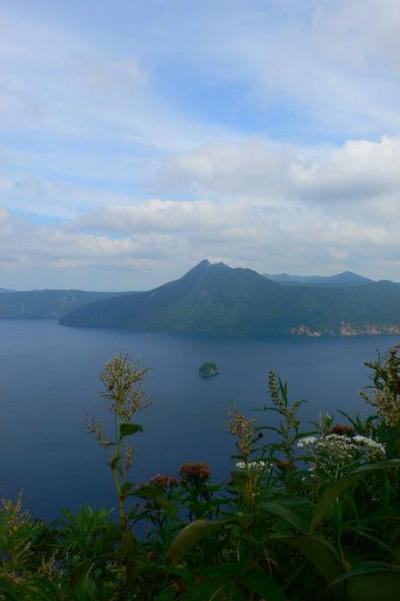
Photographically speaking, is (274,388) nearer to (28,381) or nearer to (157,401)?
(157,401)

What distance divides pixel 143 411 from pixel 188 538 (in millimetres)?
105487

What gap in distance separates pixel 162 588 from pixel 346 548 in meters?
0.83

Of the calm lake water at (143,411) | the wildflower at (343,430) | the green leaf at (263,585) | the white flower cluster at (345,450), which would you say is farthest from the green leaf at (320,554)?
the calm lake water at (143,411)

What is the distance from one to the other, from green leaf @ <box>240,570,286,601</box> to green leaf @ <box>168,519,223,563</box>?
0.25 metres

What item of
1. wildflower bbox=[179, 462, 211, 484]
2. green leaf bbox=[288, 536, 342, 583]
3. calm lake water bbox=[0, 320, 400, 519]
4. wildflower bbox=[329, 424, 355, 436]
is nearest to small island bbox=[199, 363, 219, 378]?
calm lake water bbox=[0, 320, 400, 519]

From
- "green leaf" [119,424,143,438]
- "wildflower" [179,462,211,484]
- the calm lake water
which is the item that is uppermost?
"green leaf" [119,424,143,438]

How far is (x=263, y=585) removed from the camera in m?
1.52

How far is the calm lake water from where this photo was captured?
6481 cm

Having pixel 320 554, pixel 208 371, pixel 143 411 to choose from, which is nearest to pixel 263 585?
pixel 320 554

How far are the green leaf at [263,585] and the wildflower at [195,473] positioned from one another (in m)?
4.65

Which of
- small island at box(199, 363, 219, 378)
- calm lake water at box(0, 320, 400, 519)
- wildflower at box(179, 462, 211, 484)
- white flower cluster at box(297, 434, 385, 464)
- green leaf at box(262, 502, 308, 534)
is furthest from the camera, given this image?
small island at box(199, 363, 219, 378)

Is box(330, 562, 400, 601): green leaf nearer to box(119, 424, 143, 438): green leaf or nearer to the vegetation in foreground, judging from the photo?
the vegetation in foreground

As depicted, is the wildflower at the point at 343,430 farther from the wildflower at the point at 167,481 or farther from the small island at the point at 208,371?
the small island at the point at 208,371

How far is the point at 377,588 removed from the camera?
130 centimetres
